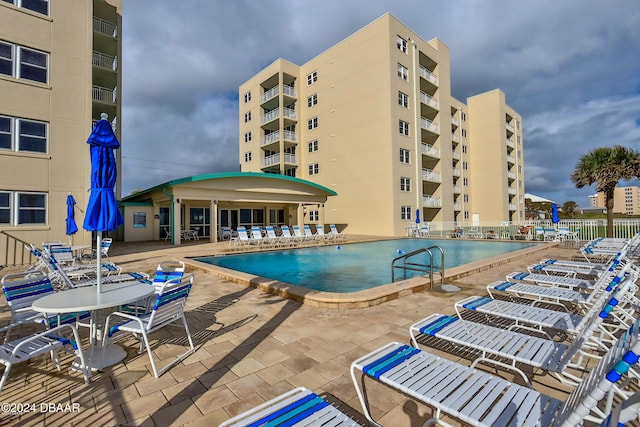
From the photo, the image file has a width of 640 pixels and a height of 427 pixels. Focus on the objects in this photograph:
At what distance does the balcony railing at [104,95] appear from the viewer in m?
19.9

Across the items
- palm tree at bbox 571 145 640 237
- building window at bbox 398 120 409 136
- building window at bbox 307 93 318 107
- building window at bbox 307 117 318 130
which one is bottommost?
palm tree at bbox 571 145 640 237

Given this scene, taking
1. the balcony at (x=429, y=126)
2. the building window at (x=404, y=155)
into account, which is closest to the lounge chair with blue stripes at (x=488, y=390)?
the building window at (x=404, y=155)

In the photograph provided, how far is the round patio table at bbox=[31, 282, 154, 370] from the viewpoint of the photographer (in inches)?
115

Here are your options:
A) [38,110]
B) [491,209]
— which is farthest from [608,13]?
[491,209]

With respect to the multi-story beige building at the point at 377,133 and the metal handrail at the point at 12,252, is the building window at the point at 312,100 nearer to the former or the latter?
the multi-story beige building at the point at 377,133

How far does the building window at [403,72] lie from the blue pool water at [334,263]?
1546 centimetres

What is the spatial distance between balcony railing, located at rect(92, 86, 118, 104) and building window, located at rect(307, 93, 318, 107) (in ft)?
55.0

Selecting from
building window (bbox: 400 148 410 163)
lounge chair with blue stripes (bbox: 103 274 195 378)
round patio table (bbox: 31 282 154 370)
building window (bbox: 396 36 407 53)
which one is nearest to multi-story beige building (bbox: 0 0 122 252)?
round patio table (bbox: 31 282 154 370)

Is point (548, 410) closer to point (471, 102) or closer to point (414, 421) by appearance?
point (414, 421)

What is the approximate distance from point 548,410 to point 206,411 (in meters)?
2.41

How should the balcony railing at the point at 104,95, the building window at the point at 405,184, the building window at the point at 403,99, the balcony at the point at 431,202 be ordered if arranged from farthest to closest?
the balcony at the point at 431,202
the building window at the point at 403,99
the building window at the point at 405,184
the balcony railing at the point at 104,95

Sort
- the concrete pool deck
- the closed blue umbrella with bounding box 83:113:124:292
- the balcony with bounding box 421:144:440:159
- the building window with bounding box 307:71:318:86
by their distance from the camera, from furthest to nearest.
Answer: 1. the building window with bounding box 307:71:318:86
2. the balcony with bounding box 421:144:440:159
3. the closed blue umbrella with bounding box 83:113:124:292
4. the concrete pool deck

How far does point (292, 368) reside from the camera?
123 inches

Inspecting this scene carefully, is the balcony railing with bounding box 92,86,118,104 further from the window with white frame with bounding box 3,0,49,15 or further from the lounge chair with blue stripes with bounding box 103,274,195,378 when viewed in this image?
the lounge chair with blue stripes with bounding box 103,274,195,378
